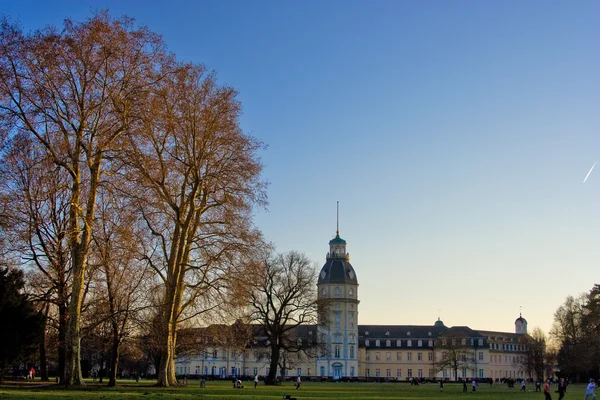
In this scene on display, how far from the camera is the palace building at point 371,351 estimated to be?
126 m

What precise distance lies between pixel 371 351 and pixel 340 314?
16.7 meters

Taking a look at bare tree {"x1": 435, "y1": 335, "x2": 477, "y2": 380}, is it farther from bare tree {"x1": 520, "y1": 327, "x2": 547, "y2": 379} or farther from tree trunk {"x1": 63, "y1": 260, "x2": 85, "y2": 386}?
tree trunk {"x1": 63, "y1": 260, "x2": 85, "y2": 386}

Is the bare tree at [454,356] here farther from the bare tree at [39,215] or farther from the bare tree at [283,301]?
the bare tree at [39,215]

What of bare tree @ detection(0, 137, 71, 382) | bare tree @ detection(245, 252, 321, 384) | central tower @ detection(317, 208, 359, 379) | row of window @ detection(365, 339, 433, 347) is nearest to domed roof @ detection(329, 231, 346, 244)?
central tower @ detection(317, 208, 359, 379)

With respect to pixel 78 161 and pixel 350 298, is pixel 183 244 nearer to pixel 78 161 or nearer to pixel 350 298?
pixel 78 161

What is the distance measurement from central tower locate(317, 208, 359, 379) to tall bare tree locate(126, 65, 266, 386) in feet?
300

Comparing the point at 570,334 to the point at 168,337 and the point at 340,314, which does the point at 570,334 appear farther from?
the point at 168,337

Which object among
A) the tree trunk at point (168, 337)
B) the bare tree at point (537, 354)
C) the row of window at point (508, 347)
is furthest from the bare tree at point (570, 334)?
the tree trunk at point (168, 337)

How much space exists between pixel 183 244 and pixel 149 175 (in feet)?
13.8

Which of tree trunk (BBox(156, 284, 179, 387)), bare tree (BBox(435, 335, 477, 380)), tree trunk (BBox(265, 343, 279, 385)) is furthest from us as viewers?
bare tree (BBox(435, 335, 477, 380))

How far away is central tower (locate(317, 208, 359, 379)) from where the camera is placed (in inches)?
4970

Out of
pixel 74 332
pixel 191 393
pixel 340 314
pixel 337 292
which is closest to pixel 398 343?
pixel 340 314

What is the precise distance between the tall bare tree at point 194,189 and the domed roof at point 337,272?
91047 millimetres

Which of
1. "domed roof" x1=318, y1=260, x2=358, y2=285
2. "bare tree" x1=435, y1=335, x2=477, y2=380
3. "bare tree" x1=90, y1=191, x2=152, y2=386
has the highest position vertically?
"domed roof" x1=318, y1=260, x2=358, y2=285
